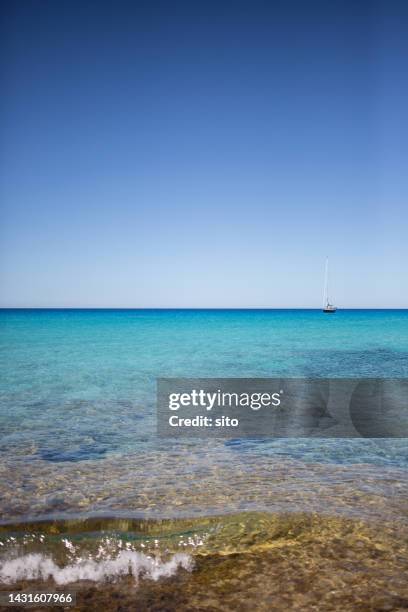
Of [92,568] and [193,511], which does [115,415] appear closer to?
[193,511]

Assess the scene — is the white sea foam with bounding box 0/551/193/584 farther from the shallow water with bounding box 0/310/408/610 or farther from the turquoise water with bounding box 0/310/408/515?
the turquoise water with bounding box 0/310/408/515

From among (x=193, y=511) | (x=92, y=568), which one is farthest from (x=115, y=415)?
(x=92, y=568)

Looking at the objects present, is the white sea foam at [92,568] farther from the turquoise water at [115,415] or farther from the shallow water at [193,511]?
the turquoise water at [115,415]

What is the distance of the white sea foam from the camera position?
446cm

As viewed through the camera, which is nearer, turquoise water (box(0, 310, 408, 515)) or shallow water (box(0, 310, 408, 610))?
shallow water (box(0, 310, 408, 610))

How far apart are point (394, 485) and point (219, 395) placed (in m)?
9.36

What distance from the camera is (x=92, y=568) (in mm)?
4598

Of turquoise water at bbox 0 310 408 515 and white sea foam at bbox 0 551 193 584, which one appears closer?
white sea foam at bbox 0 551 193 584

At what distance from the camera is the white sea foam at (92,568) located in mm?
4465

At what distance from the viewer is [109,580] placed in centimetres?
440

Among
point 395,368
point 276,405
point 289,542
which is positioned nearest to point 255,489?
point 289,542

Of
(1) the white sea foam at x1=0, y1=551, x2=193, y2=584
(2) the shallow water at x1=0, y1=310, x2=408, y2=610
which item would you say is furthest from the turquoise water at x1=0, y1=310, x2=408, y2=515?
(1) the white sea foam at x1=0, y1=551, x2=193, y2=584

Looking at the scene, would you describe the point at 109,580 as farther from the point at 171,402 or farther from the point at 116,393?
the point at 116,393

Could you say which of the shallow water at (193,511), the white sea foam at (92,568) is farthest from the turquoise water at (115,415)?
the white sea foam at (92,568)
